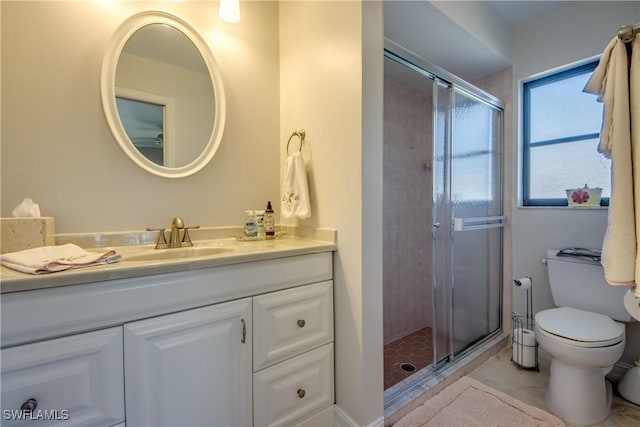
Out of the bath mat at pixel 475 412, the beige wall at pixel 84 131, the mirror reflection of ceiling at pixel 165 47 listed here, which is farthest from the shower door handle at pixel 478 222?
the mirror reflection of ceiling at pixel 165 47

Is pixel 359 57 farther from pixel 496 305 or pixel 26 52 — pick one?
pixel 496 305

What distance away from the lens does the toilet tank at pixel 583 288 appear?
1491 mm

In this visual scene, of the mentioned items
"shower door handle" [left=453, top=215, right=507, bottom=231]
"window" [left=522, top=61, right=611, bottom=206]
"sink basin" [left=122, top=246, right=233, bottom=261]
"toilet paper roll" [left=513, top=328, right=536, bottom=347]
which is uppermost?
"window" [left=522, top=61, right=611, bottom=206]

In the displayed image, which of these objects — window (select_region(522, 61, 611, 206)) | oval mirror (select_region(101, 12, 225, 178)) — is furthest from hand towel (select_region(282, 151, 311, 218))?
window (select_region(522, 61, 611, 206))

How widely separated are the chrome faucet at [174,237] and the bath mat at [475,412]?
1.34 metres

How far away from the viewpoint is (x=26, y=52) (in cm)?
104

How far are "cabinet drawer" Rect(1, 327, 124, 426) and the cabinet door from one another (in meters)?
0.04

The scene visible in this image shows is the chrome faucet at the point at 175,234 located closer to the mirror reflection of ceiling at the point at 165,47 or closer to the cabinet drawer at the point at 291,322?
the cabinet drawer at the point at 291,322

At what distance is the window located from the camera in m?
1.76

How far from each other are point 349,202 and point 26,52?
54.5 inches

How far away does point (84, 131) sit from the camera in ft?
3.75

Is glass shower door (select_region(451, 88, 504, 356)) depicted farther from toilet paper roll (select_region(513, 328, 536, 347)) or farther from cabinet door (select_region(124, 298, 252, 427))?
cabinet door (select_region(124, 298, 252, 427))

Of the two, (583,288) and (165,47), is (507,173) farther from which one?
(165,47)

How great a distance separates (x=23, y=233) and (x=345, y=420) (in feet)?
4.82
